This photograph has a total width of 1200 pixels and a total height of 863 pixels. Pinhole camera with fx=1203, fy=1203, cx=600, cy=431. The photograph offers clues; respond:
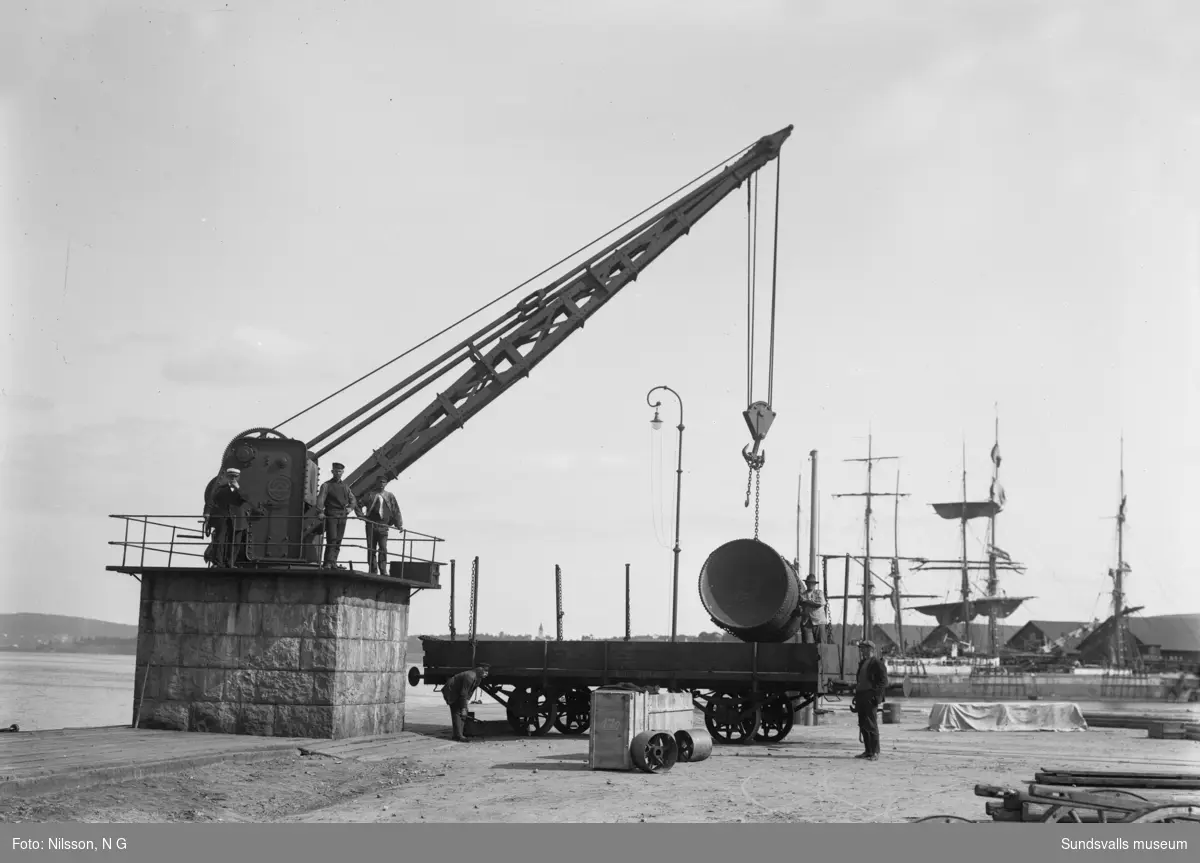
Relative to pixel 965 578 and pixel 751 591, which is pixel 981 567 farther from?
pixel 751 591

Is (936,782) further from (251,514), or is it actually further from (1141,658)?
(1141,658)

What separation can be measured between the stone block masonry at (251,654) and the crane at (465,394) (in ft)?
3.10

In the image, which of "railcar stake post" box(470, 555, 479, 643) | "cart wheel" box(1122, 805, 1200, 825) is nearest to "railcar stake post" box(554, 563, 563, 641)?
"railcar stake post" box(470, 555, 479, 643)

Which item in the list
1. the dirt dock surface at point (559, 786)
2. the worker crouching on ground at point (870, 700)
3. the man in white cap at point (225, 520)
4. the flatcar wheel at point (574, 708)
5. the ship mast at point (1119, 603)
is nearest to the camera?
the dirt dock surface at point (559, 786)

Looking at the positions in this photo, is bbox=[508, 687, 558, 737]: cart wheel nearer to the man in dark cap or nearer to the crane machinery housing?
the crane machinery housing

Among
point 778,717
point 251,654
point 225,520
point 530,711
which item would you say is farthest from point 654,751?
point 225,520

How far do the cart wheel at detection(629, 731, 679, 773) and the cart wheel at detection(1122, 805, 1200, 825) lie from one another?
835 cm

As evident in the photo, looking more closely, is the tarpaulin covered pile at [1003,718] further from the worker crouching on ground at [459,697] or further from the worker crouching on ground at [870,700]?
the worker crouching on ground at [459,697]

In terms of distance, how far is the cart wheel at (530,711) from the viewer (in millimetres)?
26719

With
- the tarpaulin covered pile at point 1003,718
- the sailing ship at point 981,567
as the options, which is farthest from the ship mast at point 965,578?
the tarpaulin covered pile at point 1003,718

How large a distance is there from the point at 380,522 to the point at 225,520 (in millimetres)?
3220

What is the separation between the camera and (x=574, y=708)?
27.5 meters

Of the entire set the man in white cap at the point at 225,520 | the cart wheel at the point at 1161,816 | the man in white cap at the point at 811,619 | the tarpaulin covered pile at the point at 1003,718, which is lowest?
the tarpaulin covered pile at the point at 1003,718

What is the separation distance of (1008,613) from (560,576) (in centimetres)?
11291
